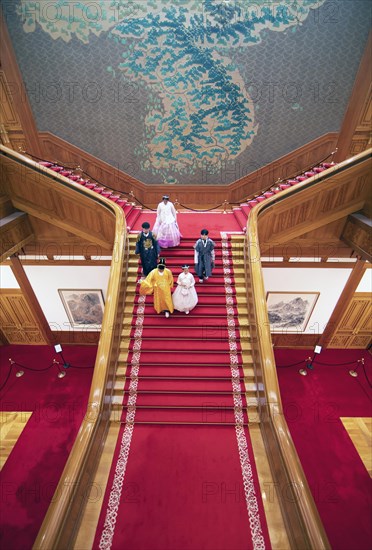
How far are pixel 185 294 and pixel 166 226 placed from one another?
176 cm

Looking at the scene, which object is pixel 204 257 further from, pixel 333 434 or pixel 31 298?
pixel 31 298

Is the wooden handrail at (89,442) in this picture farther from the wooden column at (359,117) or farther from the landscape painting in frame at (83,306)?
the wooden column at (359,117)

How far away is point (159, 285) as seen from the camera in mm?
5230

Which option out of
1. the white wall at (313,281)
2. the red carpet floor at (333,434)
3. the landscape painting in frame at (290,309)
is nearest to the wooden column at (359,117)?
the white wall at (313,281)

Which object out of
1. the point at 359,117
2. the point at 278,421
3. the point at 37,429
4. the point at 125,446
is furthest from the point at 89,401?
the point at 359,117

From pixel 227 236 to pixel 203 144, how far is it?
3.40m

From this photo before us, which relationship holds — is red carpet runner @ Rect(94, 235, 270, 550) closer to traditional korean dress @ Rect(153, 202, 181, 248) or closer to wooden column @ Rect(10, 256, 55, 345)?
traditional korean dress @ Rect(153, 202, 181, 248)

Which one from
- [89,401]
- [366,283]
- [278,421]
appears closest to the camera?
[278,421]

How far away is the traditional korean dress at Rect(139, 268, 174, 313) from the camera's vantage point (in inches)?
204

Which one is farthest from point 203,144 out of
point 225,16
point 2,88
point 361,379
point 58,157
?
point 361,379

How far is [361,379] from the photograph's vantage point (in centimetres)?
755

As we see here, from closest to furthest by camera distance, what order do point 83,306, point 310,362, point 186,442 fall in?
point 186,442 < point 310,362 < point 83,306

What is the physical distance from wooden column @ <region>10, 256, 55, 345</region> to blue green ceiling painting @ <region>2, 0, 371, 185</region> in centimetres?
404

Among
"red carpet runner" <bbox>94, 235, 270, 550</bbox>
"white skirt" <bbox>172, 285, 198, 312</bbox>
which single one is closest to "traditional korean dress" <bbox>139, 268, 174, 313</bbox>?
"white skirt" <bbox>172, 285, 198, 312</bbox>
